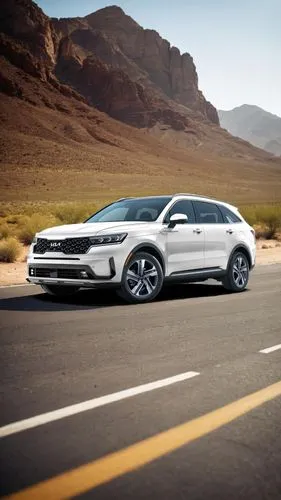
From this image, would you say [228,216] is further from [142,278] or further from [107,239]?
[107,239]

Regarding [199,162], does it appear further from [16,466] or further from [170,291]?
[16,466]

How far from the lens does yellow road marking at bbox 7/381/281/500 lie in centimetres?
273

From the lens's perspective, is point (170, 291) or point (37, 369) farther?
point (170, 291)

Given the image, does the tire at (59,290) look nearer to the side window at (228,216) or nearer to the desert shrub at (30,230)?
the side window at (228,216)

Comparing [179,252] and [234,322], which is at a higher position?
[179,252]

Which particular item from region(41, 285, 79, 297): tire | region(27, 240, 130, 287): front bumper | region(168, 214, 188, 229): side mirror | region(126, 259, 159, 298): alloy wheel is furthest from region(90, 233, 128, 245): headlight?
region(41, 285, 79, 297): tire

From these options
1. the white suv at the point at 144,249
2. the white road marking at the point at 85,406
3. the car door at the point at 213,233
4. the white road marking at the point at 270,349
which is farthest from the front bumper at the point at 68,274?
the white road marking at the point at 85,406

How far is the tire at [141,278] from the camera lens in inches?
366

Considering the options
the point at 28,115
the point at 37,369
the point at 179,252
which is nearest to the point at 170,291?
the point at 179,252

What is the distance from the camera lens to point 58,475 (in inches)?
115

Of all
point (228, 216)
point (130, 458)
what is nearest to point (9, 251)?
point (228, 216)

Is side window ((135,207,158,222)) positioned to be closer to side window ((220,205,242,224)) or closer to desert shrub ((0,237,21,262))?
side window ((220,205,242,224))

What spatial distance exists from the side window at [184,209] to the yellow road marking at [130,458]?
253 inches

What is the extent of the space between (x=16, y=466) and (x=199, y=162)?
13936 centimetres
